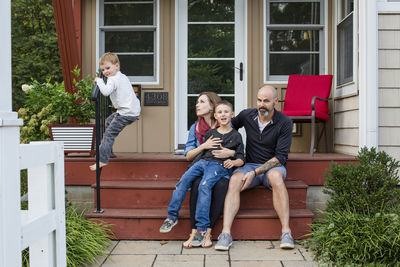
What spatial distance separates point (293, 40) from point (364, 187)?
243 cm

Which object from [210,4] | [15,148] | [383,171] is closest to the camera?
[15,148]

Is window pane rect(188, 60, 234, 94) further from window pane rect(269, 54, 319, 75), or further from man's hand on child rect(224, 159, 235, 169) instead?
man's hand on child rect(224, 159, 235, 169)

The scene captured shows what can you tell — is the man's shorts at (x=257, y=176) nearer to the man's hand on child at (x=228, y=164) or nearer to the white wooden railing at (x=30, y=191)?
the man's hand on child at (x=228, y=164)

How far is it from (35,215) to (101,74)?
2272 mm

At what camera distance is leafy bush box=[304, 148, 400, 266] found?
2.64 metres

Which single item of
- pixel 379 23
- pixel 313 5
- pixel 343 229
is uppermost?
pixel 313 5

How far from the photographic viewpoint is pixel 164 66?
5.00 metres

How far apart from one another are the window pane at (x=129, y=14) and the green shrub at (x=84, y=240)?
2637 mm

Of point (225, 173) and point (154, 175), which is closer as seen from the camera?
point (225, 173)

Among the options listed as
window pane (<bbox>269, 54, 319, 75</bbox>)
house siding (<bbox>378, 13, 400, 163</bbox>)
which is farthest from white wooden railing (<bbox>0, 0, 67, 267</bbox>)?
window pane (<bbox>269, 54, 319, 75</bbox>)

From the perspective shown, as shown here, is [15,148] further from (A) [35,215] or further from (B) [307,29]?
(B) [307,29]

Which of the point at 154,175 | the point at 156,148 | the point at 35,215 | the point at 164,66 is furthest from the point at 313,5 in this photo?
the point at 35,215

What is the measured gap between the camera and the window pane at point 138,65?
Result: 16.7ft

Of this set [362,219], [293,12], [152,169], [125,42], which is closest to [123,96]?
[152,169]
